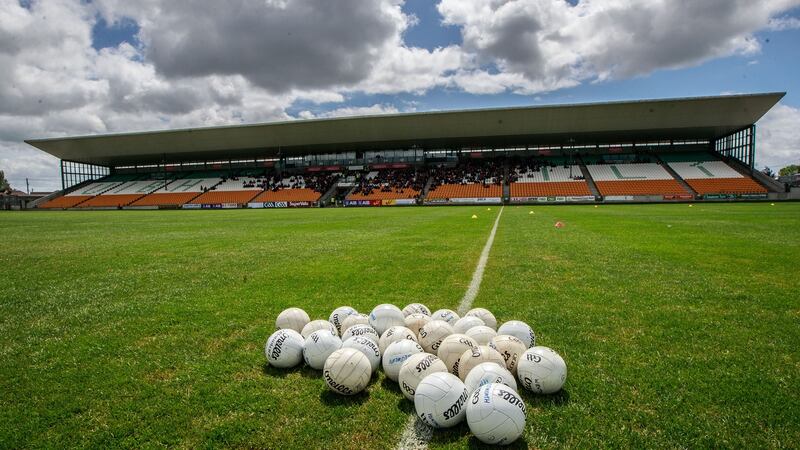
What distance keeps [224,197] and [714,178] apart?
2445 inches

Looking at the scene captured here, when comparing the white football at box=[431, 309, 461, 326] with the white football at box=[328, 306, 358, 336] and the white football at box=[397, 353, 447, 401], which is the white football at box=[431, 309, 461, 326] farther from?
the white football at box=[397, 353, 447, 401]

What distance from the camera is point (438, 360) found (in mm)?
3730

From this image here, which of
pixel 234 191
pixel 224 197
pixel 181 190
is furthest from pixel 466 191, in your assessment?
pixel 181 190

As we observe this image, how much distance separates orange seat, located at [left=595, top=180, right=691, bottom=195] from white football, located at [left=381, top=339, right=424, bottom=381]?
50.8m

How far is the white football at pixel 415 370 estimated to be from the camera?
3552mm

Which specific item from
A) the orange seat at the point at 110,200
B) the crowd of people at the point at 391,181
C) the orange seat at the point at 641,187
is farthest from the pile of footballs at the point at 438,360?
the orange seat at the point at 110,200

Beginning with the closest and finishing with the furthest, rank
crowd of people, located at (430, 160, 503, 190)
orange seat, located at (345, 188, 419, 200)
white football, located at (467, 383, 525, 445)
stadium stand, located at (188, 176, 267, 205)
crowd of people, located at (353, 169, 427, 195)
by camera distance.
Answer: white football, located at (467, 383, 525, 445) < orange seat, located at (345, 188, 419, 200) < crowd of people, located at (430, 160, 503, 190) < crowd of people, located at (353, 169, 427, 195) < stadium stand, located at (188, 176, 267, 205)

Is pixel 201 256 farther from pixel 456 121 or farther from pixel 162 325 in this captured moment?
pixel 456 121

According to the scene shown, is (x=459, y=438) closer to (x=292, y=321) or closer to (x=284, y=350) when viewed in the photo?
(x=284, y=350)

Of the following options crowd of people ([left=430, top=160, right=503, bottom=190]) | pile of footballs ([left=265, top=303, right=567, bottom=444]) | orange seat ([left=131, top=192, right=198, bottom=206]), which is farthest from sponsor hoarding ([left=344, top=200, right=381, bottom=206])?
pile of footballs ([left=265, top=303, right=567, bottom=444])

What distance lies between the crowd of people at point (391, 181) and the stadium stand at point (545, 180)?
12640mm

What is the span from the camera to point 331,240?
581 inches

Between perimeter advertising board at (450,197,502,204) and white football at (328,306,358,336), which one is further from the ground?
perimeter advertising board at (450,197,502,204)

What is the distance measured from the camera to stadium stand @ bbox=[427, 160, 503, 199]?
174 feet
